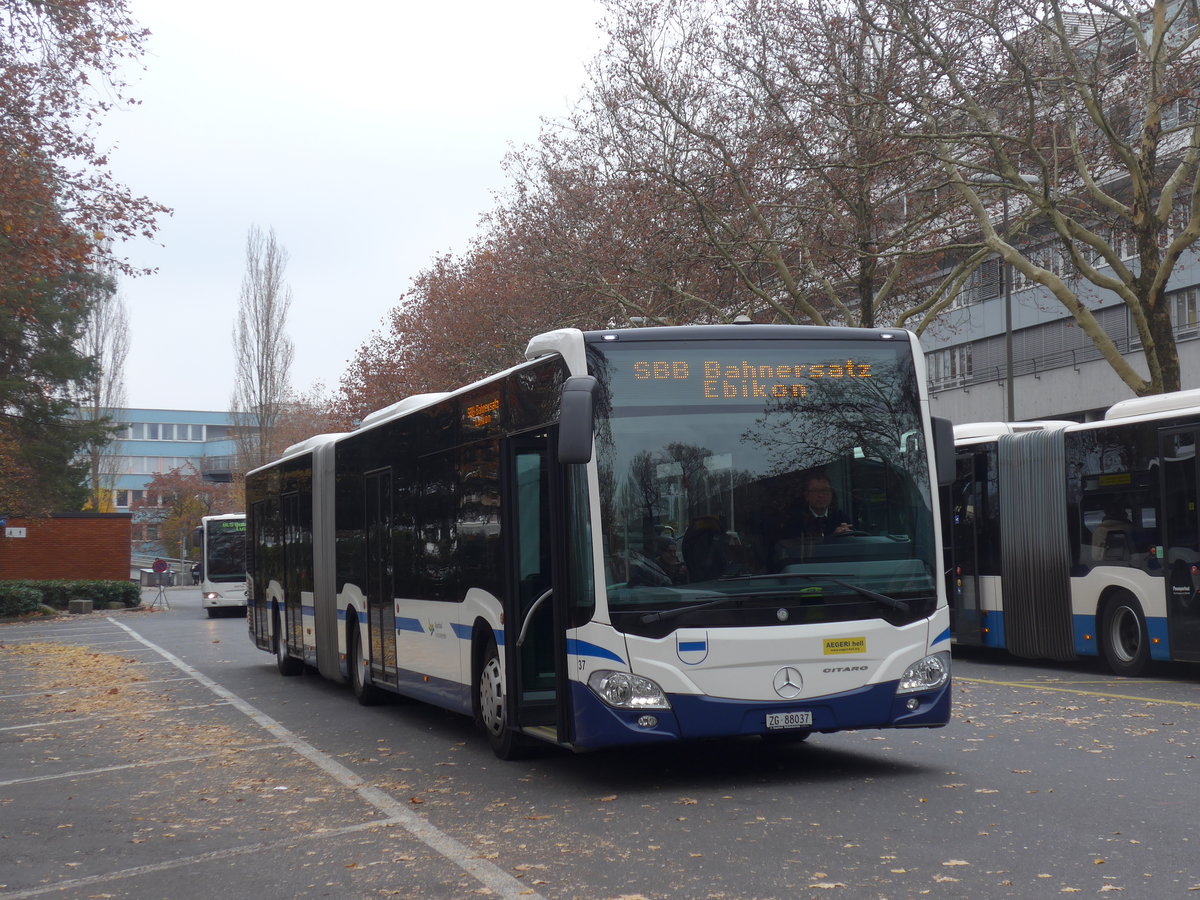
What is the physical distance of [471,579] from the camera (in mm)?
11625

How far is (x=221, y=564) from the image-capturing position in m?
49.2

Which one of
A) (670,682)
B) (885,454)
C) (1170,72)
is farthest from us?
(1170,72)

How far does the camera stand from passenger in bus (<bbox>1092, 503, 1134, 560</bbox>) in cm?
1703

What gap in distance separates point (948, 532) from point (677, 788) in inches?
451

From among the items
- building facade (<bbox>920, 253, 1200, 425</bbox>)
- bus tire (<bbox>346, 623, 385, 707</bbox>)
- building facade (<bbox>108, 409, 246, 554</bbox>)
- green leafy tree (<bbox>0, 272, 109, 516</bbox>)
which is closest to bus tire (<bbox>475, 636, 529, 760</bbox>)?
bus tire (<bbox>346, 623, 385, 707</bbox>)

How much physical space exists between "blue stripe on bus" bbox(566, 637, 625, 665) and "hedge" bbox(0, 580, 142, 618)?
43.0m

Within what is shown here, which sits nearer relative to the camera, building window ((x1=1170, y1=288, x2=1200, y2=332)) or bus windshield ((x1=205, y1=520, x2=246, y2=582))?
building window ((x1=1170, y1=288, x2=1200, y2=332))

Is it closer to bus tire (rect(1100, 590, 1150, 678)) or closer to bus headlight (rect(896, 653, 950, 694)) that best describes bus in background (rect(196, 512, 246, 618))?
bus tire (rect(1100, 590, 1150, 678))

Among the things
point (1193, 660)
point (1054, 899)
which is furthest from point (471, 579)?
point (1193, 660)

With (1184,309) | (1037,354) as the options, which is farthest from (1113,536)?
(1037,354)

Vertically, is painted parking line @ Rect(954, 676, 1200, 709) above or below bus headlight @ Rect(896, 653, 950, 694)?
below

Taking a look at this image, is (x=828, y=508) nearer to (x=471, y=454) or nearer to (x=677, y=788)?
(x=677, y=788)

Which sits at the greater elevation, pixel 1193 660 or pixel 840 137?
pixel 840 137

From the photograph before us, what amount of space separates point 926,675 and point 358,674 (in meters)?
8.11
